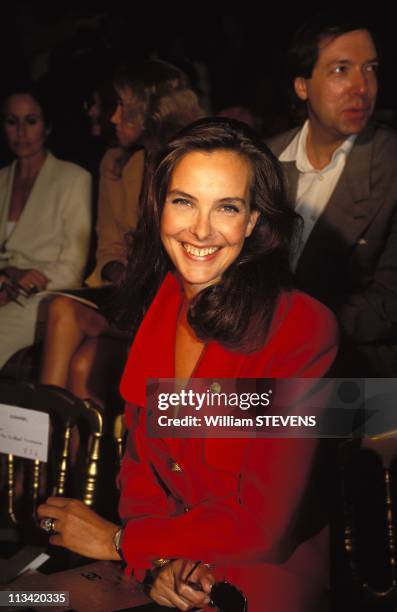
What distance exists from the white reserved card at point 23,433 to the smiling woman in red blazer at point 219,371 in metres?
0.26

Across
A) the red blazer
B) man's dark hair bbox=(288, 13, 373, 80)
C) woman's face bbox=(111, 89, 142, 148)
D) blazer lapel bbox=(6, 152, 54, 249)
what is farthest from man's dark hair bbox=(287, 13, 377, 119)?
blazer lapel bbox=(6, 152, 54, 249)

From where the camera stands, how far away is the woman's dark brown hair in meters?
1.19

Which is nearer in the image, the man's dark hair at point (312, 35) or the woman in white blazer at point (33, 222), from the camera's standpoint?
the man's dark hair at point (312, 35)

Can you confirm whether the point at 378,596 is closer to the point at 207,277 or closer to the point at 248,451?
the point at 248,451

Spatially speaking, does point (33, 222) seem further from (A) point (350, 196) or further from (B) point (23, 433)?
(A) point (350, 196)

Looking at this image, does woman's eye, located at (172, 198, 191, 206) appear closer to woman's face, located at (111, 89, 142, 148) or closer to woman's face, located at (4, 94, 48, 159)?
woman's face, located at (111, 89, 142, 148)

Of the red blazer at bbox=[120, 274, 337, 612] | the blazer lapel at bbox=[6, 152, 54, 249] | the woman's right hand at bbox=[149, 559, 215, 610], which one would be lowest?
the woman's right hand at bbox=[149, 559, 215, 610]

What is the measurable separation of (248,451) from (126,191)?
1.26m

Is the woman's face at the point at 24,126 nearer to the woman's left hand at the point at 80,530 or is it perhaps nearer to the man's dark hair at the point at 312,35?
the man's dark hair at the point at 312,35

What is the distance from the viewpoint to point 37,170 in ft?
8.07

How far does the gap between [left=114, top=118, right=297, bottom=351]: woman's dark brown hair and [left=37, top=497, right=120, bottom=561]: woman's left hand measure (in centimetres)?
36

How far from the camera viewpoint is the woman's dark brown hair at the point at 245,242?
1188 millimetres

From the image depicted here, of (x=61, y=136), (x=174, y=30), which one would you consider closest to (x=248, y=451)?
(x=174, y=30)

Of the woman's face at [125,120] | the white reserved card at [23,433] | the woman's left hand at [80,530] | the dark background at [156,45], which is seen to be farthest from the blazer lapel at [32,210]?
the woman's left hand at [80,530]
